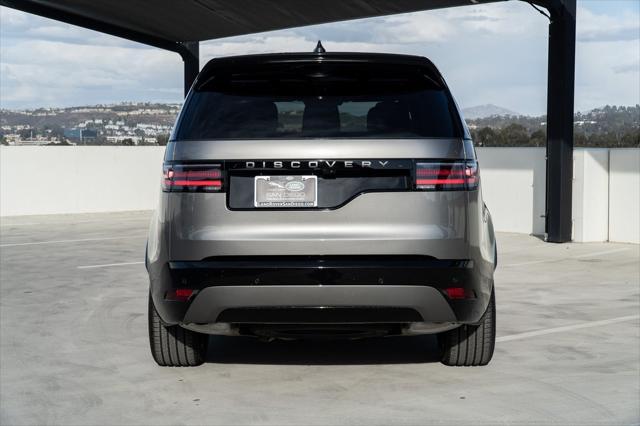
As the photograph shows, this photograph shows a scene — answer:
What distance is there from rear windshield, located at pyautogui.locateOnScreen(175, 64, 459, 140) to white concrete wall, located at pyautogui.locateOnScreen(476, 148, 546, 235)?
9596mm

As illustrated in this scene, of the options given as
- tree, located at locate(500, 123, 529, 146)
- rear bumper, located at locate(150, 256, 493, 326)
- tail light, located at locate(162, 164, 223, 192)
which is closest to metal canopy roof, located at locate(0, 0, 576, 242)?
rear bumper, located at locate(150, 256, 493, 326)

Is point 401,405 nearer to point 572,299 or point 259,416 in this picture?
point 259,416

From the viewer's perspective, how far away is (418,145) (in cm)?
486

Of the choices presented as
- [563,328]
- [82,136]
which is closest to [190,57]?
[82,136]

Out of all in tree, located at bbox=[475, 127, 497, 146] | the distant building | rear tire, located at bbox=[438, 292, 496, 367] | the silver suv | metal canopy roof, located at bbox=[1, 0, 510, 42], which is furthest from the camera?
tree, located at bbox=[475, 127, 497, 146]

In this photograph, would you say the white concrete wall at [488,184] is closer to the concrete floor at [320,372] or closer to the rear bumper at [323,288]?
the concrete floor at [320,372]

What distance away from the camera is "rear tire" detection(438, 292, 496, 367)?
5.60m

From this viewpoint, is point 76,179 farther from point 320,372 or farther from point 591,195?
point 320,372

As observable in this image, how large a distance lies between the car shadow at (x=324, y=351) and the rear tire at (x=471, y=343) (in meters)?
0.25

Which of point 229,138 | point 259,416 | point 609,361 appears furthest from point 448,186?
point 609,361

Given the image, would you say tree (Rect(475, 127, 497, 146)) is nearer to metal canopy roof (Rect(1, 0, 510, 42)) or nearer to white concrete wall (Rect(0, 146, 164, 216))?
white concrete wall (Rect(0, 146, 164, 216))

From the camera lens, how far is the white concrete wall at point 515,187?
48.4ft

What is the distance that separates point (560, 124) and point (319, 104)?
30.7ft

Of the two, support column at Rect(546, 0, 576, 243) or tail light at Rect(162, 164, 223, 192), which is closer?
tail light at Rect(162, 164, 223, 192)
